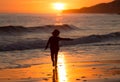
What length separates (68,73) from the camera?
1473 cm

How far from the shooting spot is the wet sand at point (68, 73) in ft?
43.6

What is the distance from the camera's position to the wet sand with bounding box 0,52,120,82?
13.3 metres

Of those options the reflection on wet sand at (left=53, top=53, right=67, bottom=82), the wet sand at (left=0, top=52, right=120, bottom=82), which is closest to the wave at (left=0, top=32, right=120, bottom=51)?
the wet sand at (left=0, top=52, right=120, bottom=82)

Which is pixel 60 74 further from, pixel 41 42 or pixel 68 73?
pixel 41 42

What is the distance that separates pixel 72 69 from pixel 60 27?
41.2m

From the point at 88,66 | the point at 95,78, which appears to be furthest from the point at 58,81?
the point at 88,66

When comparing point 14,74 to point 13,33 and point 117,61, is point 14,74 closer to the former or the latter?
point 117,61

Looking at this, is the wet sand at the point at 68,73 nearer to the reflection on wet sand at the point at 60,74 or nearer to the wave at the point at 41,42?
the reflection on wet sand at the point at 60,74

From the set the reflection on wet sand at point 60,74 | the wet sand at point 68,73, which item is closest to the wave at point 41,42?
the wet sand at point 68,73

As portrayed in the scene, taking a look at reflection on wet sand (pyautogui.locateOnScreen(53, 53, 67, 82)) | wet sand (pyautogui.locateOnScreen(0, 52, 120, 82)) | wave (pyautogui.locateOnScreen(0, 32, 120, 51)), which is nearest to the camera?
reflection on wet sand (pyautogui.locateOnScreen(53, 53, 67, 82))

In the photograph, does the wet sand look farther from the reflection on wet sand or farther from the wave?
the wave

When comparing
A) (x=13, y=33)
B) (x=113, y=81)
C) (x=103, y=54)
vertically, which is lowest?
(x=113, y=81)

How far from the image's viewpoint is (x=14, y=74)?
14.4 meters

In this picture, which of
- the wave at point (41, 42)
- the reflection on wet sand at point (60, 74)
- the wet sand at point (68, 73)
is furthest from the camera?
the wave at point (41, 42)
